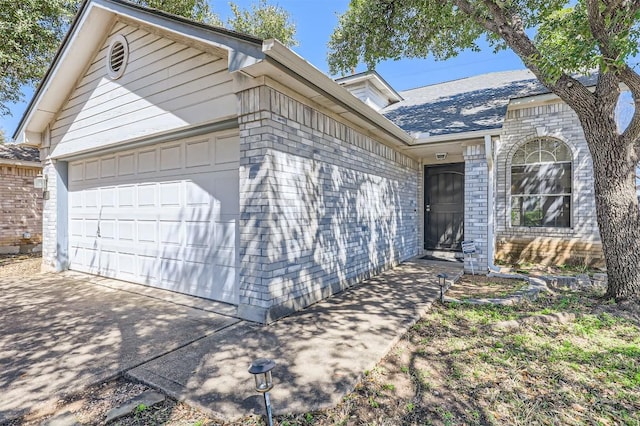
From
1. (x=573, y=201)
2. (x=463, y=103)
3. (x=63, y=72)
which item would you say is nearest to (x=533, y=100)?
(x=463, y=103)

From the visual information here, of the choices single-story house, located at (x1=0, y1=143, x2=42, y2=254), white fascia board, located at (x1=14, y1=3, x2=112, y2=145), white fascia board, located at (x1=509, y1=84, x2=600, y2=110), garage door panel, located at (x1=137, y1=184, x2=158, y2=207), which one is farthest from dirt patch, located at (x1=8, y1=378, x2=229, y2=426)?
single-story house, located at (x1=0, y1=143, x2=42, y2=254)

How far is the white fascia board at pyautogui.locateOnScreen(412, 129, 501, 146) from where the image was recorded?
6.03 meters

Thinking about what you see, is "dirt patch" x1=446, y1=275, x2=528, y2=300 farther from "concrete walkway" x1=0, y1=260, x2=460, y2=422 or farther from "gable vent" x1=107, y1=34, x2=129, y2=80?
"gable vent" x1=107, y1=34, x2=129, y2=80

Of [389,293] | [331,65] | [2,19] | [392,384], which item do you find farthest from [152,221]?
[2,19]

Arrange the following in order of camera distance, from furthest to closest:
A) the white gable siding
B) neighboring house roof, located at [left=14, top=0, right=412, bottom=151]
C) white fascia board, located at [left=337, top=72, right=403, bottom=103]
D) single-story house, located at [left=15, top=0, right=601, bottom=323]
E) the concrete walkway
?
white fascia board, located at [left=337, top=72, right=403, bottom=103]
the white gable siding
single-story house, located at [left=15, top=0, right=601, bottom=323]
neighboring house roof, located at [left=14, top=0, right=412, bottom=151]
the concrete walkway

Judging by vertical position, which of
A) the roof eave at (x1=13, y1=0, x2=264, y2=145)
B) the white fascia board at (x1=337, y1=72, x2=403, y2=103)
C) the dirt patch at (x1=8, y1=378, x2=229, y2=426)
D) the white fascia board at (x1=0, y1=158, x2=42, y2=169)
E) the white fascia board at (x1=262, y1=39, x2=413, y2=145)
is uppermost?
the white fascia board at (x1=337, y1=72, x2=403, y2=103)

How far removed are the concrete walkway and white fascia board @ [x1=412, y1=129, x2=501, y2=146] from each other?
3.05 metres

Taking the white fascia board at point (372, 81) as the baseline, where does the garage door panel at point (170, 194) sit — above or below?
below

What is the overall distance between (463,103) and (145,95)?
735 cm

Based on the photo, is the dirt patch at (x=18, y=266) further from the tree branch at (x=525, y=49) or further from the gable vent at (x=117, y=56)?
the tree branch at (x=525, y=49)

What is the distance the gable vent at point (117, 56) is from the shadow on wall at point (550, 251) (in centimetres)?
901

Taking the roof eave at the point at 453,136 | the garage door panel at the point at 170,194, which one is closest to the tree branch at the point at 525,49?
the roof eave at the point at 453,136

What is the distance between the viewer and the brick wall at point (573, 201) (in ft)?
24.3

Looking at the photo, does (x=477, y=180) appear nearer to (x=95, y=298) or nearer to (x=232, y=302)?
(x=232, y=302)
